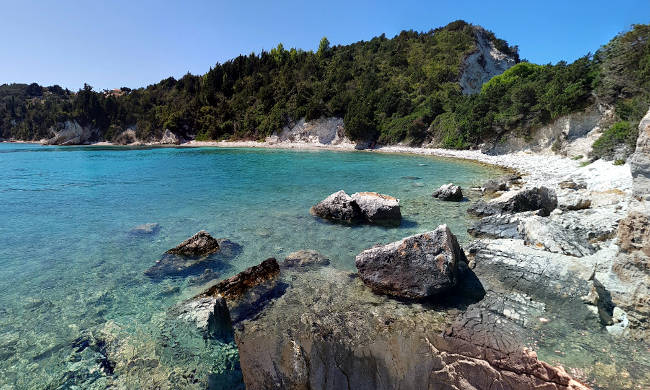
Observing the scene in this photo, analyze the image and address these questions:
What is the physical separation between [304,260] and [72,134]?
106 m

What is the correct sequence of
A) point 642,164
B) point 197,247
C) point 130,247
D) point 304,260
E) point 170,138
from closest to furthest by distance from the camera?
point 642,164, point 304,260, point 197,247, point 130,247, point 170,138

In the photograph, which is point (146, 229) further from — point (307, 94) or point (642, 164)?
point (307, 94)

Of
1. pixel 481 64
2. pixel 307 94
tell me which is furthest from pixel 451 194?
pixel 481 64

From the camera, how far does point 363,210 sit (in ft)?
34.1

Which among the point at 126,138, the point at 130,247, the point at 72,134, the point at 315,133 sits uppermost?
the point at 315,133

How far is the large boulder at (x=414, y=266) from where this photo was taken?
541 cm

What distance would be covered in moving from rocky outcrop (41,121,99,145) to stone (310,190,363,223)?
3991 inches

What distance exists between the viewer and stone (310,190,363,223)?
33.8 ft

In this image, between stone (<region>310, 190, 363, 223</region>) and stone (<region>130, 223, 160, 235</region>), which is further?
stone (<region>310, 190, 363, 223</region>)

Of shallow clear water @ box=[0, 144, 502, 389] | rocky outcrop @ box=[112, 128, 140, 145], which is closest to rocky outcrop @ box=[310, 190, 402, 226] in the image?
shallow clear water @ box=[0, 144, 502, 389]

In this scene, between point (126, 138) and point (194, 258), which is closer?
point (194, 258)

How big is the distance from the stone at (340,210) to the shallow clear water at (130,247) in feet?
2.22

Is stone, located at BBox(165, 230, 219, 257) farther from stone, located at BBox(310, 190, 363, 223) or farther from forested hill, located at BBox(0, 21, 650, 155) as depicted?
forested hill, located at BBox(0, 21, 650, 155)

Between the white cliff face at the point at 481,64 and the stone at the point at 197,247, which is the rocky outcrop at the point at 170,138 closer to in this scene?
the white cliff face at the point at 481,64
